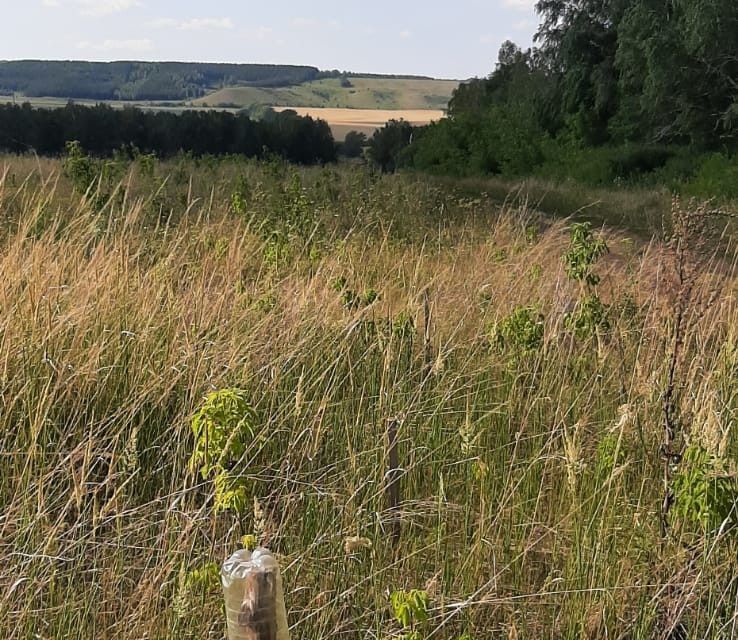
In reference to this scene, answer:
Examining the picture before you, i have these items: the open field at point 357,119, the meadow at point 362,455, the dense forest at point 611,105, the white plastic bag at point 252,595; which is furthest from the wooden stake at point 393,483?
the open field at point 357,119

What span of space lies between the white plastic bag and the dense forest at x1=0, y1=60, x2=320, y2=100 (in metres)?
68.9

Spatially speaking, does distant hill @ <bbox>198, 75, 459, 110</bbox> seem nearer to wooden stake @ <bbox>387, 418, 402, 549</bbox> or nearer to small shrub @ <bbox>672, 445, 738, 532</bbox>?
wooden stake @ <bbox>387, 418, 402, 549</bbox>

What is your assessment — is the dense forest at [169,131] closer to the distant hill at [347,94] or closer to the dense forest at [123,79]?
the dense forest at [123,79]

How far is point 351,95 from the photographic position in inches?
4766

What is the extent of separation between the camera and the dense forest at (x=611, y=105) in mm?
19953

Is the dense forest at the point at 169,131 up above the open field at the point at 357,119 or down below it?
below

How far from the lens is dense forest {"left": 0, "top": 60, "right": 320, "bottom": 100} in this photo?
273ft

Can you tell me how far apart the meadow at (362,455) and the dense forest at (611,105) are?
1656 cm

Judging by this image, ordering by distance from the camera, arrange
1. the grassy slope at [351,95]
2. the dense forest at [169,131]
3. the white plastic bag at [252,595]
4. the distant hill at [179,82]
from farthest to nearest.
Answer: the grassy slope at [351,95] → the distant hill at [179,82] → the dense forest at [169,131] → the white plastic bag at [252,595]

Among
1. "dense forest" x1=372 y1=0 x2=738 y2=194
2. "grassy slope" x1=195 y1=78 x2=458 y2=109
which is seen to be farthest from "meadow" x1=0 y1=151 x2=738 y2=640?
"grassy slope" x1=195 y1=78 x2=458 y2=109

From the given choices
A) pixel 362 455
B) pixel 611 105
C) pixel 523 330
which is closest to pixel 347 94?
pixel 611 105

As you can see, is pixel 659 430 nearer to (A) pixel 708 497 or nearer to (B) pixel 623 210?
(A) pixel 708 497

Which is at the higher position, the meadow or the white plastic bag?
the white plastic bag

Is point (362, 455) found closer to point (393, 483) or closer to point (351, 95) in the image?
point (393, 483)
